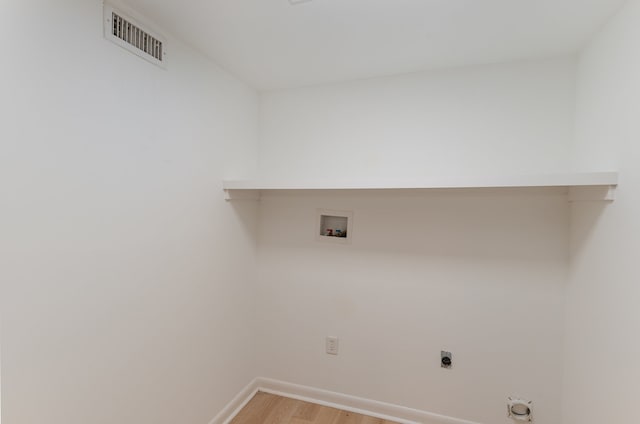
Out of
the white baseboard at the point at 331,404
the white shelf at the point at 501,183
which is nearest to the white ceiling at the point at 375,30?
the white shelf at the point at 501,183

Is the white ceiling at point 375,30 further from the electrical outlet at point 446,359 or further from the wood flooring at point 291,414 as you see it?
the wood flooring at point 291,414

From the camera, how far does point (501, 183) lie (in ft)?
5.19

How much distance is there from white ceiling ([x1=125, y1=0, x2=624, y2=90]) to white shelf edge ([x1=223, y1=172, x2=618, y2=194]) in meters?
0.69

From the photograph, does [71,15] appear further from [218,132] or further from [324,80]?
[324,80]

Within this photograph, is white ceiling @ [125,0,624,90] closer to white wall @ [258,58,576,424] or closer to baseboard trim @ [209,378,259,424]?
white wall @ [258,58,576,424]

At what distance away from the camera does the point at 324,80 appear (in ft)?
7.25

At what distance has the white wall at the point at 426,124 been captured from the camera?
1.84 meters

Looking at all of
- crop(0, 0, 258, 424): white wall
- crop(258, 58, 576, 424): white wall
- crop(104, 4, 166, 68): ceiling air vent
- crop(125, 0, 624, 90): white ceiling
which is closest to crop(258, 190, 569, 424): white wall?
crop(258, 58, 576, 424): white wall

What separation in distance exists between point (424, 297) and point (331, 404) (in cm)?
100

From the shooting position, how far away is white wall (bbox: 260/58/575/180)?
1.84m

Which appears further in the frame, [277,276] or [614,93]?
[277,276]

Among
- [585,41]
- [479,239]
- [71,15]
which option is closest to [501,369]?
[479,239]

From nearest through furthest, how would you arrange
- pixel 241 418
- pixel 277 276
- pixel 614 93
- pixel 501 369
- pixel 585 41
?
pixel 614 93 < pixel 585 41 < pixel 501 369 < pixel 241 418 < pixel 277 276

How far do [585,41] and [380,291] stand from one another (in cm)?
175
